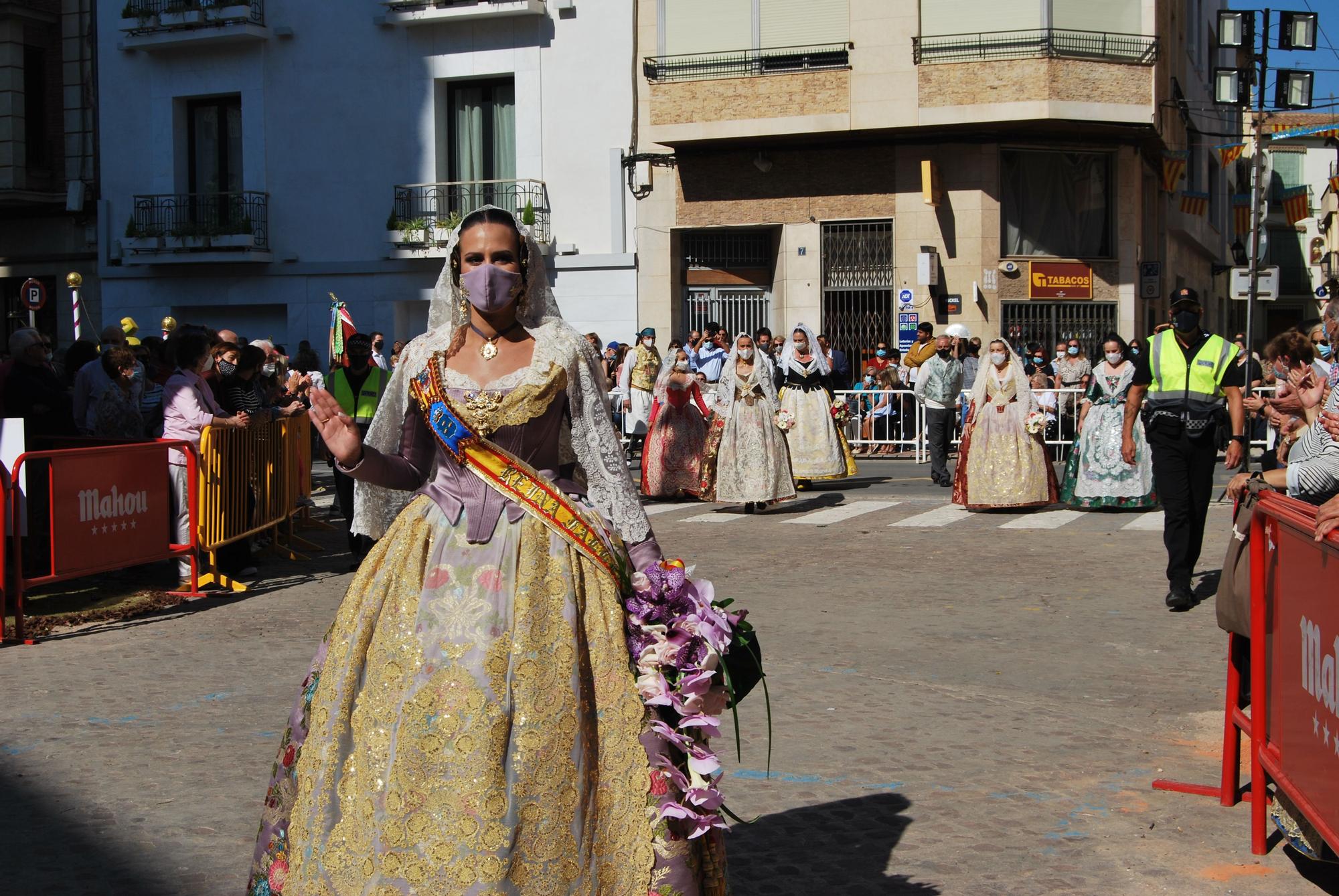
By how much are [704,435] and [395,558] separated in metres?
12.9

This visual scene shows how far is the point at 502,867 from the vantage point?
3465 millimetres

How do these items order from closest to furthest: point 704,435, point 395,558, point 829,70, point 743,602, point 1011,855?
point 395,558
point 1011,855
point 743,602
point 704,435
point 829,70

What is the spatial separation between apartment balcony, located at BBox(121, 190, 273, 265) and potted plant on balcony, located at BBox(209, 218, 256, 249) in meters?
0.01

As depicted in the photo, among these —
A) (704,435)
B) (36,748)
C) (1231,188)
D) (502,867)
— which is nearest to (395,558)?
(502,867)

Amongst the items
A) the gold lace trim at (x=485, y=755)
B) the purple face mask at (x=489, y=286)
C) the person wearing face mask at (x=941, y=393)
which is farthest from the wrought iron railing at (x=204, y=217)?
the gold lace trim at (x=485, y=755)

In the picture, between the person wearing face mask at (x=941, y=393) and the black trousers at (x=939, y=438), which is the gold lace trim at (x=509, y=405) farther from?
the person wearing face mask at (x=941, y=393)

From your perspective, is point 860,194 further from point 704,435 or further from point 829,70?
point 704,435

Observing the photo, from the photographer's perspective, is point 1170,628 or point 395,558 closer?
point 395,558

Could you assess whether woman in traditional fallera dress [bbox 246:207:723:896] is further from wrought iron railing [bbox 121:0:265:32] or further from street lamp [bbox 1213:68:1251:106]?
wrought iron railing [bbox 121:0:265:32]

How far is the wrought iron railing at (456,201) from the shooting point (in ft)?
90.0

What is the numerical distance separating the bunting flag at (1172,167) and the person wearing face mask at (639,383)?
11.7 meters

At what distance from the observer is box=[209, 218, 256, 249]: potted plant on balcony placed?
28.4 meters

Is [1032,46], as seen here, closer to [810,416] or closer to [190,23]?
[810,416]

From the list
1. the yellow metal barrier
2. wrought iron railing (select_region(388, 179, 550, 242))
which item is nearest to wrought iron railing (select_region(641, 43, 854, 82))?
wrought iron railing (select_region(388, 179, 550, 242))
